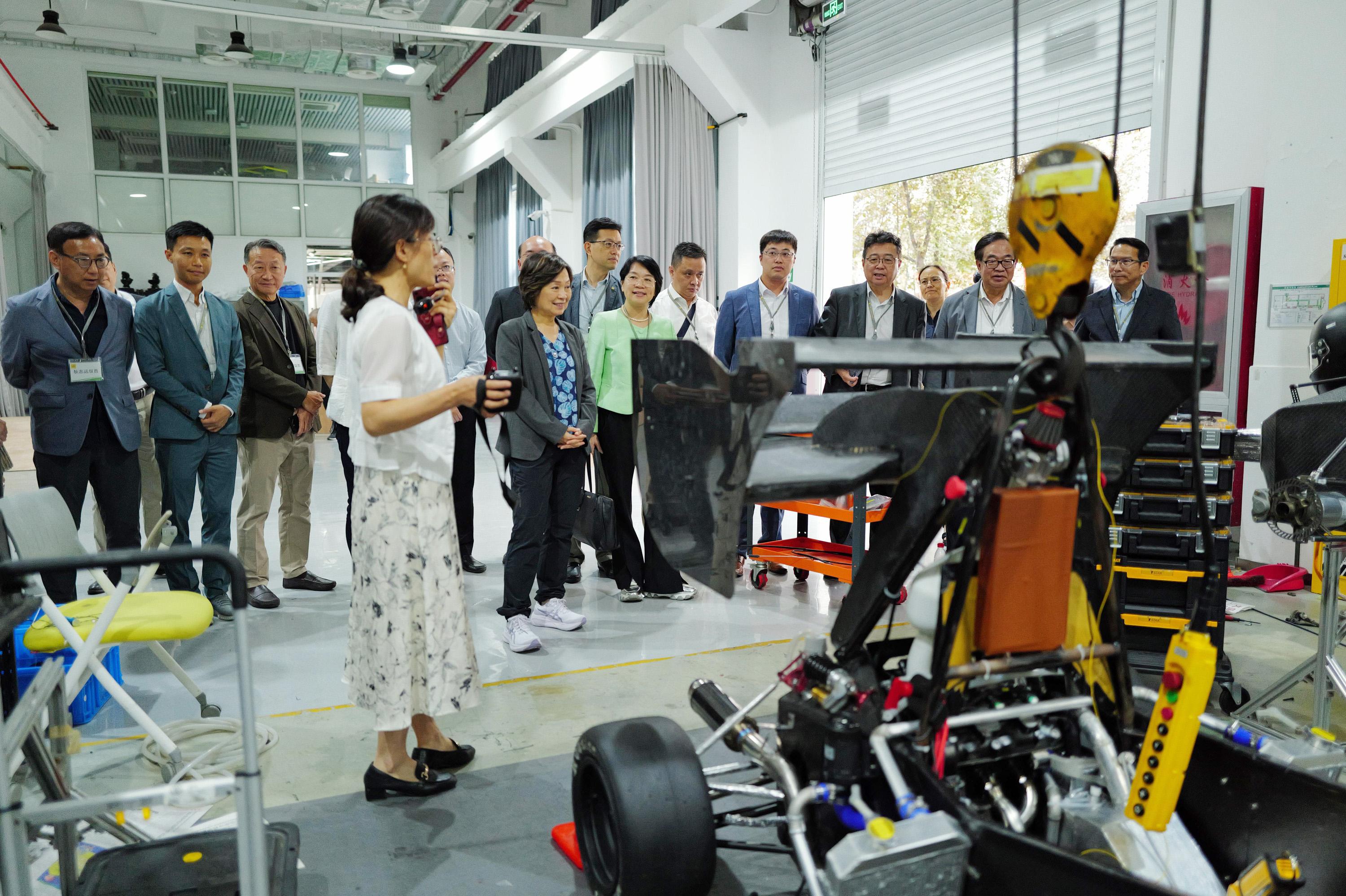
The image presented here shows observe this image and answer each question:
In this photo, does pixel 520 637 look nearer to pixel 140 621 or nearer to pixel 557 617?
pixel 557 617

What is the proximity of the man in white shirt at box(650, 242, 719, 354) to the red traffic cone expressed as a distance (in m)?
2.84

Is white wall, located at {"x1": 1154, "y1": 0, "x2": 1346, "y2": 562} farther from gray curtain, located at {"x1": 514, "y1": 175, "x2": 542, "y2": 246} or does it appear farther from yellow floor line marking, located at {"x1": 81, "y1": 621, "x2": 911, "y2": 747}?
gray curtain, located at {"x1": 514, "y1": 175, "x2": 542, "y2": 246}

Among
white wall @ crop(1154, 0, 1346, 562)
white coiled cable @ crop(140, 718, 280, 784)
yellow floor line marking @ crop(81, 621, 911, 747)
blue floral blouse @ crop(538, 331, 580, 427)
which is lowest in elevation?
yellow floor line marking @ crop(81, 621, 911, 747)

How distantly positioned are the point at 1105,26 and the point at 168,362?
531 cm

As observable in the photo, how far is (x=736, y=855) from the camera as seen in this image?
232 centimetres

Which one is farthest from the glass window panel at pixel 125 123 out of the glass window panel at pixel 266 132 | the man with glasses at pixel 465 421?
the man with glasses at pixel 465 421

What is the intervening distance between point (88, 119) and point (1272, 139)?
→ 15.2 meters

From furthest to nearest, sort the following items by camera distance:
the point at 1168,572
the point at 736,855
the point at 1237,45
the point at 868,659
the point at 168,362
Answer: the point at 1237,45
the point at 168,362
the point at 1168,572
the point at 736,855
the point at 868,659

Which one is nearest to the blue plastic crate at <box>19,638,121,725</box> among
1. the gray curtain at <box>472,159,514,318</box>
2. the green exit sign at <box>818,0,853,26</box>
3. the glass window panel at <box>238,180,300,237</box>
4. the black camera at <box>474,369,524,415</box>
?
the black camera at <box>474,369,524,415</box>

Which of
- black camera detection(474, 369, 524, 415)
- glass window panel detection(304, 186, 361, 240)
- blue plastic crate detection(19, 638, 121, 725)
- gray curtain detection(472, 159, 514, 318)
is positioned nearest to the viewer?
black camera detection(474, 369, 524, 415)

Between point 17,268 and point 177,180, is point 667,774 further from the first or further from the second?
point 177,180

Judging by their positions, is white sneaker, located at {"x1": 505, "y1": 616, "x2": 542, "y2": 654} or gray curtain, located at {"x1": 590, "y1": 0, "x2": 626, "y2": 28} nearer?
white sneaker, located at {"x1": 505, "y1": 616, "x2": 542, "y2": 654}

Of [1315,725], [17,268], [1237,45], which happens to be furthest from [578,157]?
[1315,725]

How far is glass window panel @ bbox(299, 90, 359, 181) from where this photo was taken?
15.6 metres
